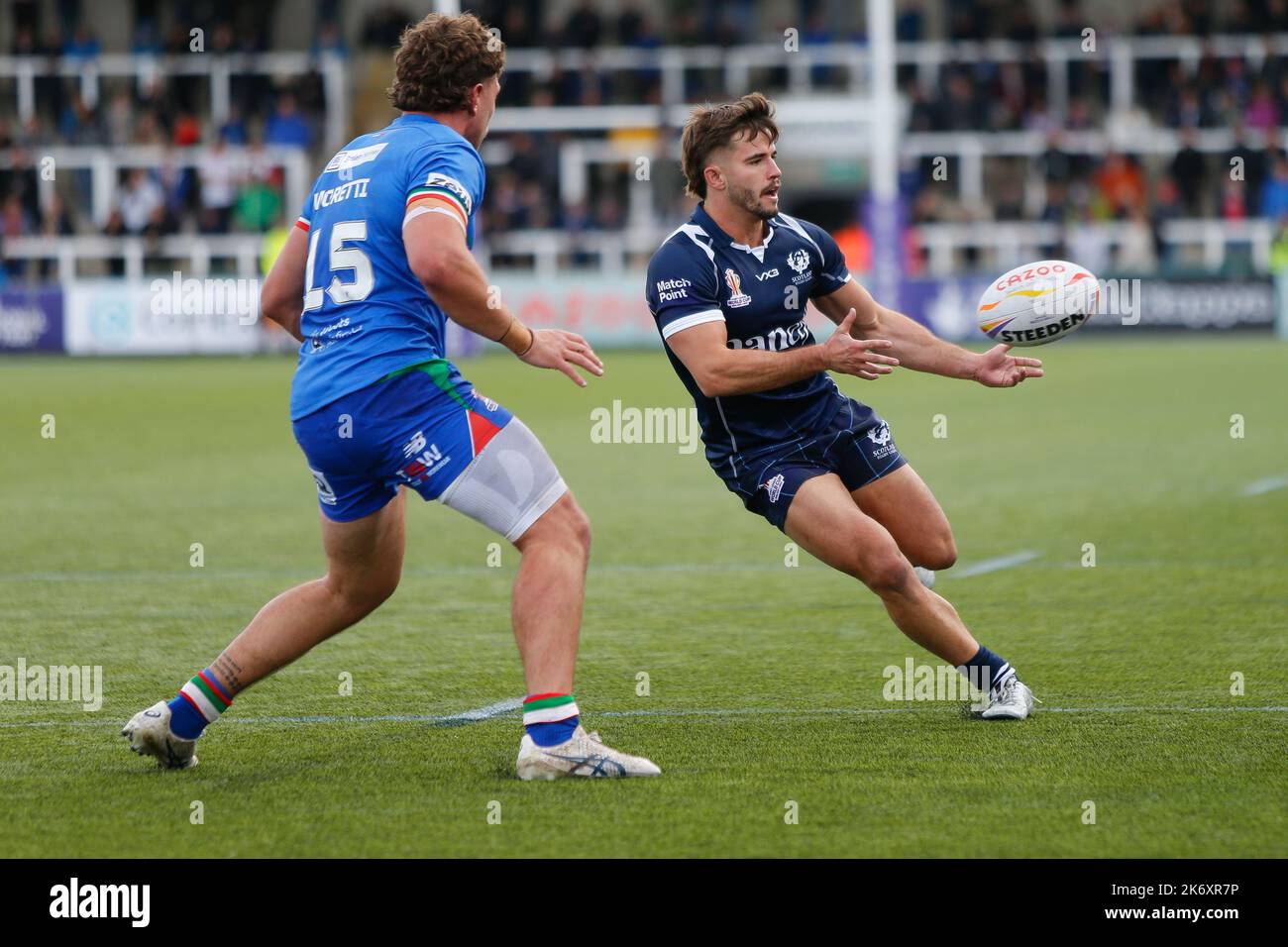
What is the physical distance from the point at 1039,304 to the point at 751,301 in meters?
0.99

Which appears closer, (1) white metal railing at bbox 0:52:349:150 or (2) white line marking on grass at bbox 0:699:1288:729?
(2) white line marking on grass at bbox 0:699:1288:729

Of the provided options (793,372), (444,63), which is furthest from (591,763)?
(444,63)

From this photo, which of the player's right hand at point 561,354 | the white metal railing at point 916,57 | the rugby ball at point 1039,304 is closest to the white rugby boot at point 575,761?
the player's right hand at point 561,354

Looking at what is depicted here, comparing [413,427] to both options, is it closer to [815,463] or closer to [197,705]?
[197,705]

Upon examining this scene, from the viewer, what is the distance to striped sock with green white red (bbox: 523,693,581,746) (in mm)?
5359

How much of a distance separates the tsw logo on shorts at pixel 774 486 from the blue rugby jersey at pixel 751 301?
0.17 meters

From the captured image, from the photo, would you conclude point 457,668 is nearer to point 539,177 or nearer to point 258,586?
point 258,586

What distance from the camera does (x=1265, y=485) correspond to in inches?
495

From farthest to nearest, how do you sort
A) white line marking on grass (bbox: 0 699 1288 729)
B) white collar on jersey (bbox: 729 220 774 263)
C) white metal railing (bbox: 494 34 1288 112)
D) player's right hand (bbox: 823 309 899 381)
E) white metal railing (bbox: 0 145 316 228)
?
white metal railing (bbox: 494 34 1288 112) → white metal railing (bbox: 0 145 316 228) → white collar on jersey (bbox: 729 220 774 263) → white line marking on grass (bbox: 0 699 1288 729) → player's right hand (bbox: 823 309 899 381)

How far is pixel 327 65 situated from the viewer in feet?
108

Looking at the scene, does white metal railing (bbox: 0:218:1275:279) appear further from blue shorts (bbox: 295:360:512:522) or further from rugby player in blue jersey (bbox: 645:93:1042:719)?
blue shorts (bbox: 295:360:512:522)

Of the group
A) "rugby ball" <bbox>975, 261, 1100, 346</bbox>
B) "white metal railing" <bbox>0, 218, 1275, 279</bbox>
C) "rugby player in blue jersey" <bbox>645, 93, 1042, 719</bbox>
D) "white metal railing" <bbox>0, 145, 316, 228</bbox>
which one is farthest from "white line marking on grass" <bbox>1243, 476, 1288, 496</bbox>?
"white metal railing" <bbox>0, 145, 316, 228</bbox>

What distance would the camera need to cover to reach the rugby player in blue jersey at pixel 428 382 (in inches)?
209

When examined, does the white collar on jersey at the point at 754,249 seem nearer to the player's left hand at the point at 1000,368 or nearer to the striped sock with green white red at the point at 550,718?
the player's left hand at the point at 1000,368
